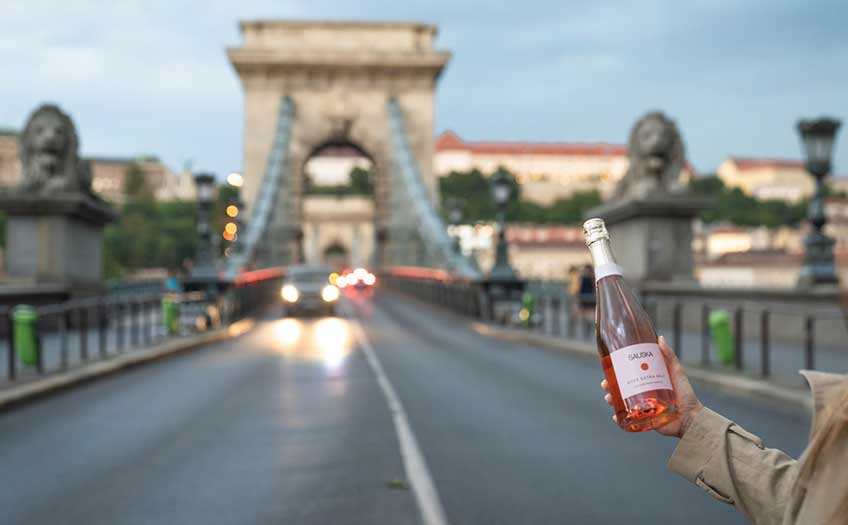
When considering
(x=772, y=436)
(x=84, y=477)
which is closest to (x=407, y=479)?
(x=84, y=477)

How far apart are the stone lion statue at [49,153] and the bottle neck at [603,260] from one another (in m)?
17.8

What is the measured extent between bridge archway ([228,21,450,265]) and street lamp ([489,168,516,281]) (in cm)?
2880

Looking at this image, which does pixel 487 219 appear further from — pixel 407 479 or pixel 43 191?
pixel 407 479

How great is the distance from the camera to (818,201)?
14.6m

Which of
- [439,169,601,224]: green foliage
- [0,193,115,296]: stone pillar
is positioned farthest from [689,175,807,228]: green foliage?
[0,193,115,296]: stone pillar

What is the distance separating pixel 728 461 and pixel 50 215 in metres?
18.0

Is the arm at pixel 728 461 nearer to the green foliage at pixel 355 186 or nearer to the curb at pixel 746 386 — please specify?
the curb at pixel 746 386

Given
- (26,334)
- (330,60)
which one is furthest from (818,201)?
(330,60)

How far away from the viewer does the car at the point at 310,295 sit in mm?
27328

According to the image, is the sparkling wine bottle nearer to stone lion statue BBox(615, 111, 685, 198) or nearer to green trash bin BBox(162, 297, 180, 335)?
stone lion statue BBox(615, 111, 685, 198)

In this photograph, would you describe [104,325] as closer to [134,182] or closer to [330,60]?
[330,60]

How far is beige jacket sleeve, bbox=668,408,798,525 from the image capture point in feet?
5.68

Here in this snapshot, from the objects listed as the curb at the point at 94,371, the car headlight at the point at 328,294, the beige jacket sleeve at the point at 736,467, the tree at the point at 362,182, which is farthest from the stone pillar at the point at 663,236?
the tree at the point at 362,182

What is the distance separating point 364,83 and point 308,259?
5769 centimetres
